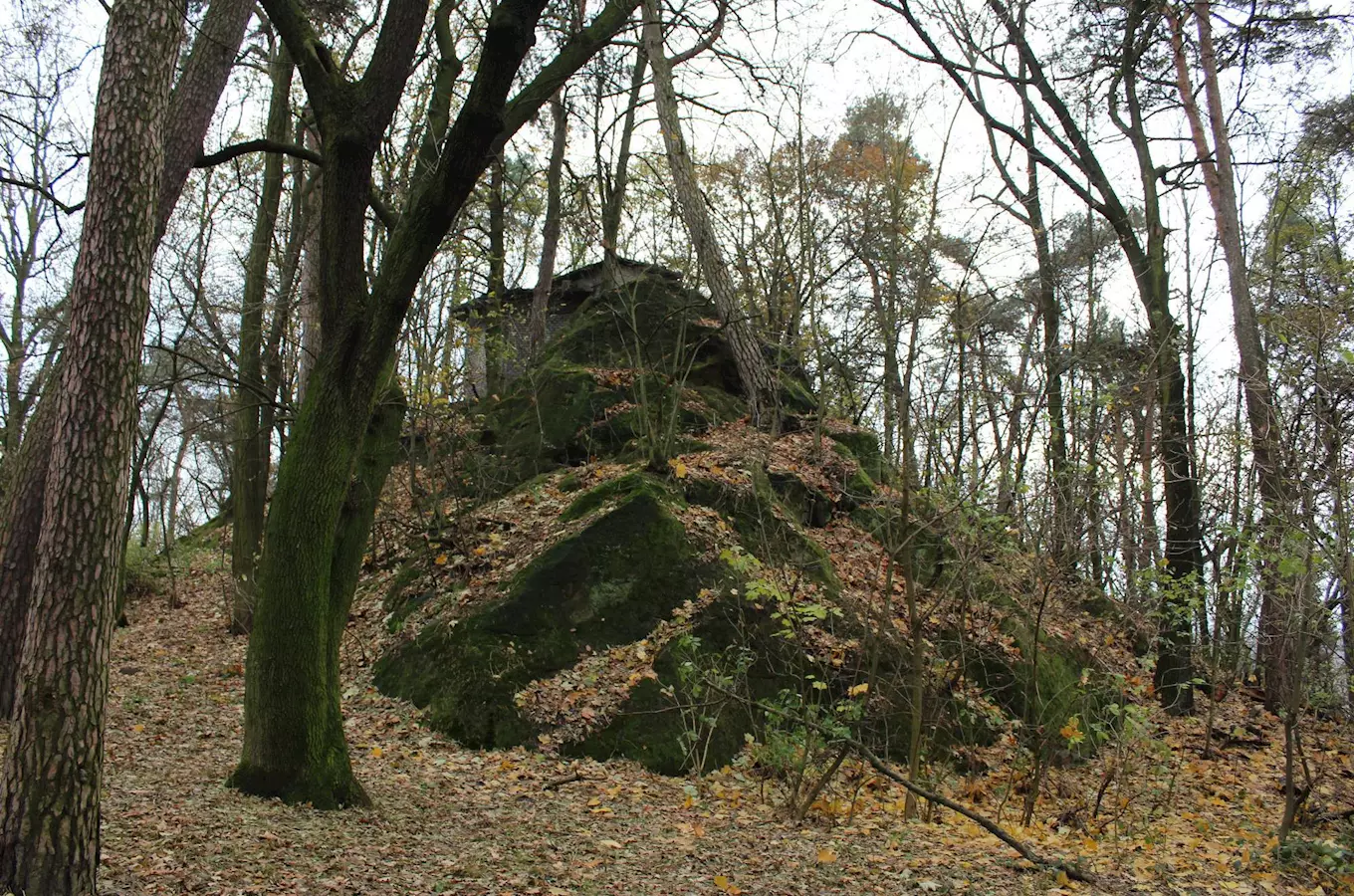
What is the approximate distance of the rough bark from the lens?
667cm

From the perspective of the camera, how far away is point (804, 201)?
39.9ft

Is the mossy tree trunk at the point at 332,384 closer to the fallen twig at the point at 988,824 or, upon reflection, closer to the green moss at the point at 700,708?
the green moss at the point at 700,708

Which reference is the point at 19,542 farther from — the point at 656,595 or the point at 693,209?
the point at 693,209

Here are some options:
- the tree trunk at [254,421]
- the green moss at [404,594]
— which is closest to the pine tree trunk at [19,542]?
the green moss at [404,594]

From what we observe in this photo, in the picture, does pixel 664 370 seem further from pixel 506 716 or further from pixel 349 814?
pixel 349 814

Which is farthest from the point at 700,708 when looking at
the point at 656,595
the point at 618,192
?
the point at 618,192

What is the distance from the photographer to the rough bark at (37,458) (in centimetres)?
667

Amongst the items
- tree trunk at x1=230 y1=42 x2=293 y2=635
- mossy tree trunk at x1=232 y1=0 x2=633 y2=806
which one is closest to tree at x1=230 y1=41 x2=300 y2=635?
tree trunk at x1=230 y1=42 x2=293 y2=635

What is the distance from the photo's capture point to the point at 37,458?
6.73m

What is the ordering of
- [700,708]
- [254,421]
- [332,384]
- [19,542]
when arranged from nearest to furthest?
[332,384] < [19,542] < [700,708] < [254,421]

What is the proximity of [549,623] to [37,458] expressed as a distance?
4.38 metres

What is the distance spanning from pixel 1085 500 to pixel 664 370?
645cm

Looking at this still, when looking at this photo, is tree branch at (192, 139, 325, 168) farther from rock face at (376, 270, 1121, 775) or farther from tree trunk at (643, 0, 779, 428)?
tree trunk at (643, 0, 779, 428)

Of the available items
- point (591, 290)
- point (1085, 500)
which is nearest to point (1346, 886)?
point (1085, 500)
